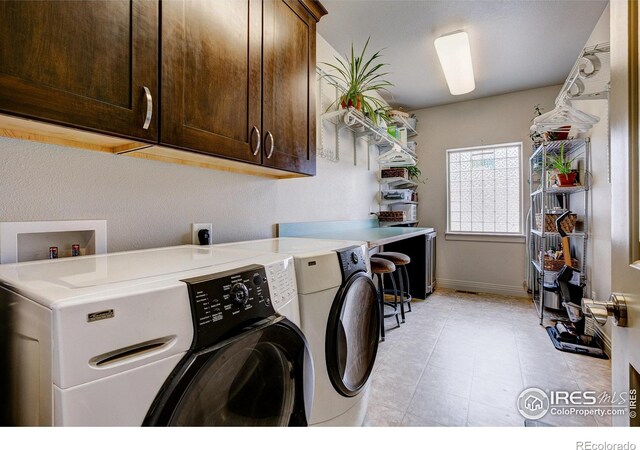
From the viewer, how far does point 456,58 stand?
9.04 feet

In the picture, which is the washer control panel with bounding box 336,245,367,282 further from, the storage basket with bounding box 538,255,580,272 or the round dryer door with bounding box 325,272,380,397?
the storage basket with bounding box 538,255,580,272

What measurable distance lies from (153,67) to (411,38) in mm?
2473

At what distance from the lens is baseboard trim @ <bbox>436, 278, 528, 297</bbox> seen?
3.96 meters

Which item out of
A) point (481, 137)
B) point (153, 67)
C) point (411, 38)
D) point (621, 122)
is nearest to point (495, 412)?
point (621, 122)

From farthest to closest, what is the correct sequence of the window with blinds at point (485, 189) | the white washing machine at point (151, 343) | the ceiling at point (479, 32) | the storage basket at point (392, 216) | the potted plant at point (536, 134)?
the window with blinds at point (485, 189) < the storage basket at point (392, 216) < the potted plant at point (536, 134) < the ceiling at point (479, 32) < the white washing machine at point (151, 343)

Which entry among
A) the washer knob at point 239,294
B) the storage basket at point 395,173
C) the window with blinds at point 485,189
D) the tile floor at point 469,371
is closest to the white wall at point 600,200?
the tile floor at point 469,371

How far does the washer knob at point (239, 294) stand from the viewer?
30.6 inches

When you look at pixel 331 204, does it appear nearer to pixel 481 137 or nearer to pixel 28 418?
pixel 28 418

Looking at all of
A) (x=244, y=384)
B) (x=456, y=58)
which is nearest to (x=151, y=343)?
(x=244, y=384)

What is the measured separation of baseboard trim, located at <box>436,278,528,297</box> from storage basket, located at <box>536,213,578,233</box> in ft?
3.47

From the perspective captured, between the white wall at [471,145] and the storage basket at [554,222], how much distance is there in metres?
0.83

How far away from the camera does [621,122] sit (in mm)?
630

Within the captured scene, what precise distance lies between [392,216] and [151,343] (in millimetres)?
3476

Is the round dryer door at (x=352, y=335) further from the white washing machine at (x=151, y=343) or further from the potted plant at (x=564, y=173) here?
the potted plant at (x=564, y=173)
